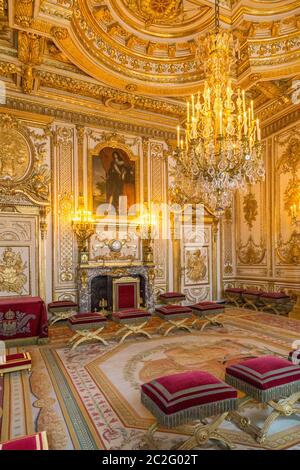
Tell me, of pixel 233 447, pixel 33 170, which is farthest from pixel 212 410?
pixel 33 170

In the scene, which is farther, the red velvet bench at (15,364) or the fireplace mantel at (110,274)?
the fireplace mantel at (110,274)

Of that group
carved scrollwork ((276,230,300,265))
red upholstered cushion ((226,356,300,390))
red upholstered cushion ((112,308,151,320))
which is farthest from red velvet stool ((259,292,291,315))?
red upholstered cushion ((226,356,300,390))

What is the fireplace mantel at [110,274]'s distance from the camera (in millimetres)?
7820

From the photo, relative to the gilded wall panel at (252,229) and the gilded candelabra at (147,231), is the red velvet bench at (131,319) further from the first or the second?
the gilded wall panel at (252,229)

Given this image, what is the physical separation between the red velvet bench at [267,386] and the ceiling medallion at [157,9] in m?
6.44

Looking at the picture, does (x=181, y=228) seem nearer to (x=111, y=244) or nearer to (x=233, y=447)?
(x=111, y=244)

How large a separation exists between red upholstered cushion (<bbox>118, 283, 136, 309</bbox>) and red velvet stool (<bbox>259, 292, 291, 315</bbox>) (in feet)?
11.8

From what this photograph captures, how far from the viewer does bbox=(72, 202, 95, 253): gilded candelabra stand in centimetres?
Result: 790

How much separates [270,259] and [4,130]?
8008 millimetres

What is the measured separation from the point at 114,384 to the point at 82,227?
4.64 metres

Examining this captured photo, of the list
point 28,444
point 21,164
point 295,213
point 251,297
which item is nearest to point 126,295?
point 251,297

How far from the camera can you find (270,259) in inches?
360

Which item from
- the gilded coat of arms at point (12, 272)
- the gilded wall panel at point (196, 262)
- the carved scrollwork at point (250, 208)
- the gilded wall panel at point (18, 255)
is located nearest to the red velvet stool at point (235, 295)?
the gilded wall panel at point (196, 262)

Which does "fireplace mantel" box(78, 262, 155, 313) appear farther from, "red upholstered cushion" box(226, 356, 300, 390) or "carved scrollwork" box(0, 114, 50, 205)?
"red upholstered cushion" box(226, 356, 300, 390)
